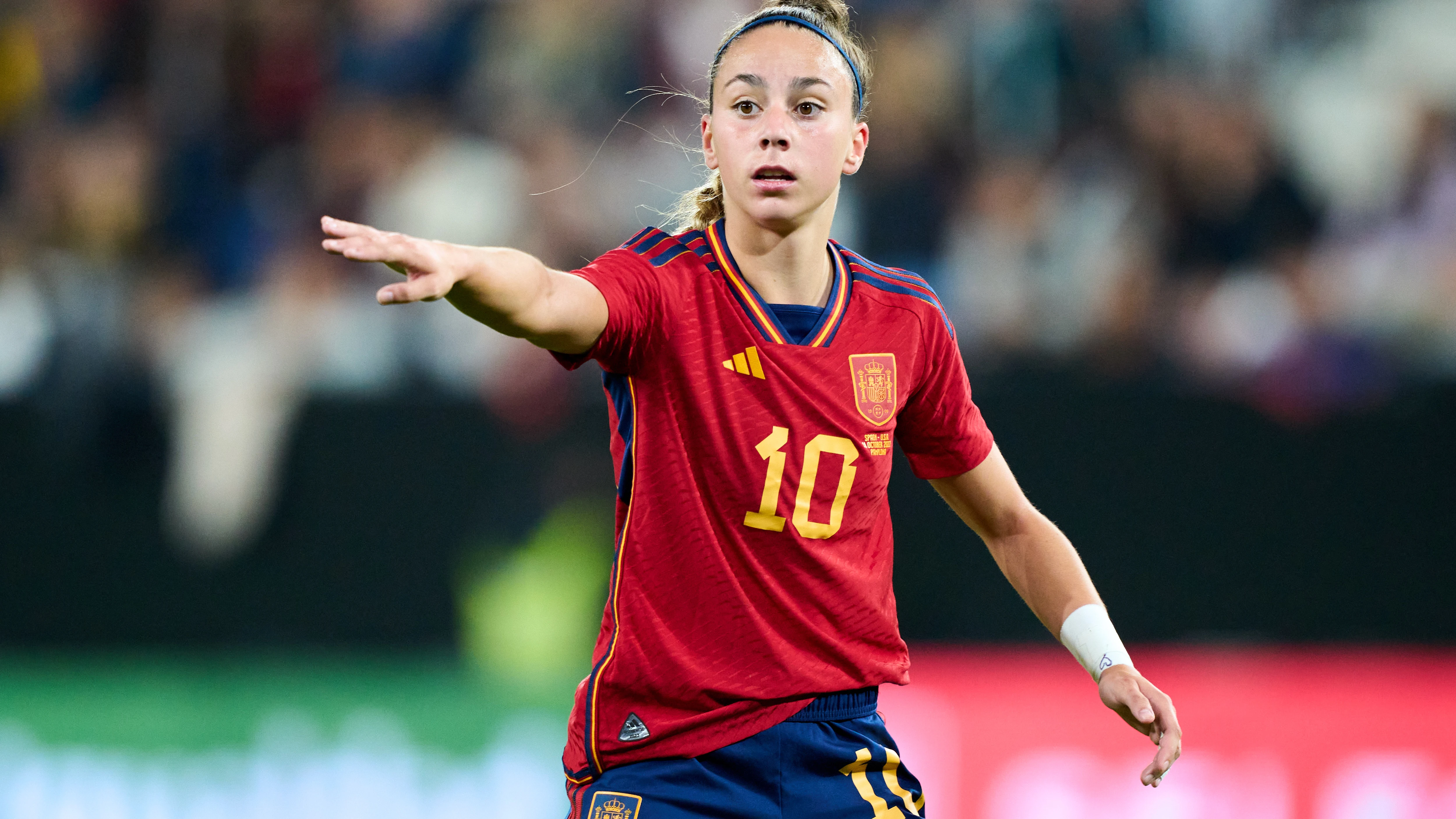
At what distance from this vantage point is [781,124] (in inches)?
123

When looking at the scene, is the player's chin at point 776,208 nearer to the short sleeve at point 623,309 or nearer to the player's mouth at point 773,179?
the player's mouth at point 773,179

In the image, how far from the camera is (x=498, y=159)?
28.1 feet

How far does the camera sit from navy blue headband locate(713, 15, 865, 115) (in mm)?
3232

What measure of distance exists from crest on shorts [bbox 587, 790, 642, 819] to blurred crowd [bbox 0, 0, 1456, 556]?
4719mm

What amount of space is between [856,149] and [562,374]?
14.4 ft

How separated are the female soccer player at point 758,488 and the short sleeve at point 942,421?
0.05 m

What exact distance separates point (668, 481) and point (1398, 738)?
4.30m

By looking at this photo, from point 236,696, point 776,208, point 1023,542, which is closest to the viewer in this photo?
point 776,208

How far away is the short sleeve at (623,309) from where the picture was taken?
2891 mm

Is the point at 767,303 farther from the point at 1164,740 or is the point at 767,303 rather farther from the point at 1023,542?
the point at 1164,740

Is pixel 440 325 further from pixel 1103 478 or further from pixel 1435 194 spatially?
pixel 1435 194

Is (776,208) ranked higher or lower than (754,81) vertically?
lower

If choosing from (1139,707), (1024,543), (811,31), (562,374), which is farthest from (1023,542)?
(562,374)

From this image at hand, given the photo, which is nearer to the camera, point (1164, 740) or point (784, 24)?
point (1164, 740)
